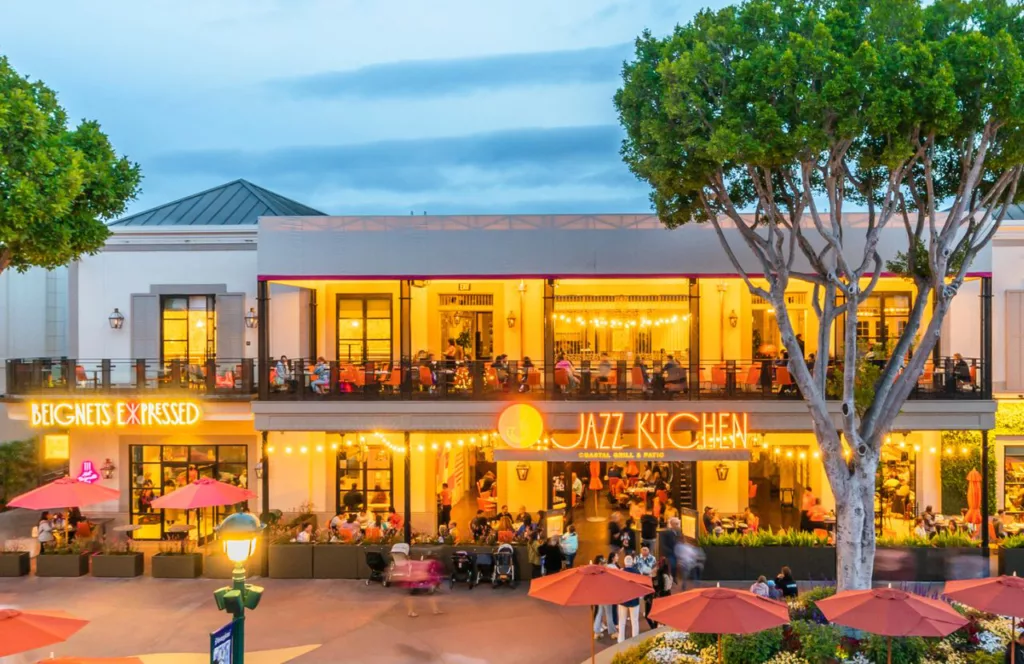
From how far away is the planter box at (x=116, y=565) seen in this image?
1712 centimetres

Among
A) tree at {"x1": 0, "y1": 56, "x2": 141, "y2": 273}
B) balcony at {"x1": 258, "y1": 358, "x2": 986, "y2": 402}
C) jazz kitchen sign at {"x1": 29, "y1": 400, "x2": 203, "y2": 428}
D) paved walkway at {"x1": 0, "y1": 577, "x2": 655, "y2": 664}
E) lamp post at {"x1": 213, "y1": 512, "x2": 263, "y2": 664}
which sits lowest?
paved walkway at {"x1": 0, "y1": 577, "x2": 655, "y2": 664}

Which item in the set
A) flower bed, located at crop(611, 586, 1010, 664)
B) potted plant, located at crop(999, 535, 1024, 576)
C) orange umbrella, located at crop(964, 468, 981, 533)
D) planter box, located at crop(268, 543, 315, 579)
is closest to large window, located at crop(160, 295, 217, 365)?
planter box, located at crop(268, 543, 315, 579)

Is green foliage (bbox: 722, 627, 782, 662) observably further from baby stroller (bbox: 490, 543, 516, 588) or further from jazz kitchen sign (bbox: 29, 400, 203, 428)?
jazz kitchen sign (bbox: 29, 400, 203, 428)

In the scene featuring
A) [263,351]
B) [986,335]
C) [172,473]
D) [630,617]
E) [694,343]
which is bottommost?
[630,617]

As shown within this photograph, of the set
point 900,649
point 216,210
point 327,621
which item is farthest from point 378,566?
point 216,210

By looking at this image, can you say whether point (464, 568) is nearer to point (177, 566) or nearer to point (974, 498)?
point (177, 566)

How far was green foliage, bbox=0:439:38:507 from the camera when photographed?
81.0 feet

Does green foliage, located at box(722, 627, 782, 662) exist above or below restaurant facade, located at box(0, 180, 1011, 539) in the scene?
below

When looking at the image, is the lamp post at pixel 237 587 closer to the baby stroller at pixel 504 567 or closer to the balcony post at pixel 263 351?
the baby stroller at pixel 504 567

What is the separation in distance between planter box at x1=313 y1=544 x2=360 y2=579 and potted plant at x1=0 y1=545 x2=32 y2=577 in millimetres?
6390

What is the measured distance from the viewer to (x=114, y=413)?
60.2 ft

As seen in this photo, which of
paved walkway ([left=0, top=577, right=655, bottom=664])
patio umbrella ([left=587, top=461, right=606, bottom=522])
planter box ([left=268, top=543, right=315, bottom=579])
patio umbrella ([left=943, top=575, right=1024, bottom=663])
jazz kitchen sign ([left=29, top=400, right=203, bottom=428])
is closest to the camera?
patio umbrella ([left=943, top=575, right=1024, bottom=663])

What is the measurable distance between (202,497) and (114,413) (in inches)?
165

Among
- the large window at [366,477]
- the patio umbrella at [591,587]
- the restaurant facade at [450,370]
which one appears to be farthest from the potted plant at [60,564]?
the patio umbrella at [591,587]
